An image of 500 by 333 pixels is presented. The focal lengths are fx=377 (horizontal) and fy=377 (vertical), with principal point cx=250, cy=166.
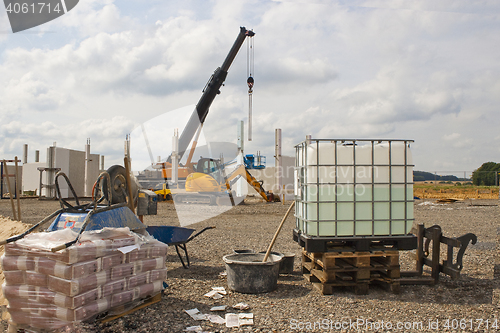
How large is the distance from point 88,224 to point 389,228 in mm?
3759

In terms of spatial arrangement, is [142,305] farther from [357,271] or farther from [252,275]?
[357,271]

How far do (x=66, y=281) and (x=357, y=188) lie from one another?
353cm

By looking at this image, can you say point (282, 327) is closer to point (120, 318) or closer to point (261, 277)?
point (261, 277)

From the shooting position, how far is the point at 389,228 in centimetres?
503

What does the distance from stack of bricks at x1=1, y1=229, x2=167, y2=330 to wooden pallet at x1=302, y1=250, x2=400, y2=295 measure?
244 cm

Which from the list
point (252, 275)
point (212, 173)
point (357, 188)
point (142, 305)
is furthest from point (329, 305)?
point (212, 173)

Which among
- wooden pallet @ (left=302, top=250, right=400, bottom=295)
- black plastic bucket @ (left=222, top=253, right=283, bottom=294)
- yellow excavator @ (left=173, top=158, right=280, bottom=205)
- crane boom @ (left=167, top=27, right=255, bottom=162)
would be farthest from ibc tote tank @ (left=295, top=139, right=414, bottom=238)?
crane boom @ (left=167, top=27, right=255, bottom=162)

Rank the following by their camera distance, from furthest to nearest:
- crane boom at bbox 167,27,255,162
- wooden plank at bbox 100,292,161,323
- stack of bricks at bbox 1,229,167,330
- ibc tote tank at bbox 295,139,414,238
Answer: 1. crane boom at bbox 167,27,255,162
2. ibc tote tank at bbox 295,139,414,238
3. wooden plank at bbox 100,292,161,323
4. stack of bricks at bbox 1,229,167,330

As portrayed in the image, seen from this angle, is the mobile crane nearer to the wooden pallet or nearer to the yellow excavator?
the yellow excavator

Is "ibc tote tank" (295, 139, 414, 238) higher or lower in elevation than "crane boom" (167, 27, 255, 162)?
lower

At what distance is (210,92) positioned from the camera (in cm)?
1984

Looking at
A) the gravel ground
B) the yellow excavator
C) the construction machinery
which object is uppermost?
the construction machinery

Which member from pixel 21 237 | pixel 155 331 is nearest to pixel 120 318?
pixel 155 331

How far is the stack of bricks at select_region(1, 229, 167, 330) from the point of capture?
350cm
